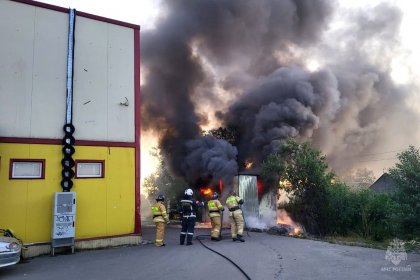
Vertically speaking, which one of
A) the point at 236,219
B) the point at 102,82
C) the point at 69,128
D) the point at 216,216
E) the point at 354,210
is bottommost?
the point at 354,210

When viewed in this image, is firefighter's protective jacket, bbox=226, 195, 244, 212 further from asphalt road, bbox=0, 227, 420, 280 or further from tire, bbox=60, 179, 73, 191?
tire, bbox=60, 179, 73, 191

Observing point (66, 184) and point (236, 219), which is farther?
point (236, 219)

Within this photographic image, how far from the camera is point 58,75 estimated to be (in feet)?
33.3

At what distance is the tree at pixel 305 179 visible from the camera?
15266 mm

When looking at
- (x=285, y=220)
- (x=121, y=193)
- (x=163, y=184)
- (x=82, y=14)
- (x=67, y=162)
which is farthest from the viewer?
(x=163, y=184)

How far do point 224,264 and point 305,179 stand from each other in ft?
30.8

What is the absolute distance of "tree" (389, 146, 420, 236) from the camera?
9.86 m

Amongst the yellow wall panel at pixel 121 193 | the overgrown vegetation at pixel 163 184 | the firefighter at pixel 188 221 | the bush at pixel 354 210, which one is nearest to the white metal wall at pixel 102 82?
the yellow wall panel at pixel 121 193

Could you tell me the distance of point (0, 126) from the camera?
9.20m

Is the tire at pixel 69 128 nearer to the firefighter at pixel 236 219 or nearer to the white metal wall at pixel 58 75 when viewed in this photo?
the white metal wall at pixel 58 75

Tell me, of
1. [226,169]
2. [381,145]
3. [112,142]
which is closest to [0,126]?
[112,142]

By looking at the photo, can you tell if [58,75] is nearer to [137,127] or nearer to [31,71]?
[31,71]

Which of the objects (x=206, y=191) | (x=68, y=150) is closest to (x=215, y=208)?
(x=68, y=150)

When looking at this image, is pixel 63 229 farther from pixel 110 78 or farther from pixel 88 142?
pixel 110 78
